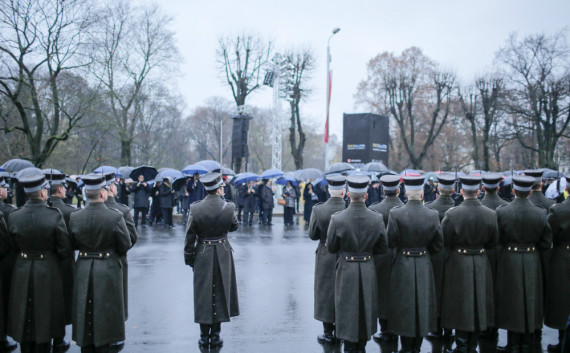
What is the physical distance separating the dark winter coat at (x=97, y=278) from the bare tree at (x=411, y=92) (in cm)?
3370

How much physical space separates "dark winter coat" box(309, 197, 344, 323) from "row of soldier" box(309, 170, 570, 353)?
0.5 inches

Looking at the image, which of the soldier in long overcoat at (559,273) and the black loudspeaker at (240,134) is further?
the black loudspeaker at (240,134)

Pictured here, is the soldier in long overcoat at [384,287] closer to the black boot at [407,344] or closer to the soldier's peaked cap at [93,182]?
the black boot at [407,344]

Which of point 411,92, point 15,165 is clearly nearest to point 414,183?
point 15,165

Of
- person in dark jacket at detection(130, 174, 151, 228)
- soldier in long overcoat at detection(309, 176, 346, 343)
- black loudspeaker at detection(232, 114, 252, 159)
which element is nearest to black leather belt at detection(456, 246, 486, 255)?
soldier in long overcoat at detection(309, 176, 346, 343)

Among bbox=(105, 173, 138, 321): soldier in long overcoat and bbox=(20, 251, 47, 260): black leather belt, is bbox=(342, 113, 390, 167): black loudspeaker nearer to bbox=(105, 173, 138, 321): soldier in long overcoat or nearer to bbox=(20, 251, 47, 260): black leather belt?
bbox=(105, 173, 138, 321): soldier in long overcoat

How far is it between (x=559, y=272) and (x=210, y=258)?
4317 millimetres

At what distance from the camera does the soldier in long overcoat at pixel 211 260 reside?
5855mm

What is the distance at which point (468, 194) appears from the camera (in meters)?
5.75

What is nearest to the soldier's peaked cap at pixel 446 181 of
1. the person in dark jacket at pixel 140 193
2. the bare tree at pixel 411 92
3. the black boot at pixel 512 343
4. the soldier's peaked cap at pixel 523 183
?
the soldier's peaked cap at pixel 523 183

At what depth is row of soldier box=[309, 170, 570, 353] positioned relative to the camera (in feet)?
17.4

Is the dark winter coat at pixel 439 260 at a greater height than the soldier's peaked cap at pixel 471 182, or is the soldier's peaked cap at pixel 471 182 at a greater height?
the soldier's peaked cap at pixel 471 182

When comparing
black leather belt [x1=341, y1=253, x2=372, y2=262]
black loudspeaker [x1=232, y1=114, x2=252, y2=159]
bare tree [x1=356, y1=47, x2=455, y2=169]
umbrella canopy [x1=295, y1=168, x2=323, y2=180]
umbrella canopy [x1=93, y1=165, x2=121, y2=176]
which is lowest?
black leather belt [x1=341, y1=253, x2=372, y2=262]

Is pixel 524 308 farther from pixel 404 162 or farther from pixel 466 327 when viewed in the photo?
pixel 404 162
